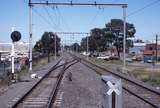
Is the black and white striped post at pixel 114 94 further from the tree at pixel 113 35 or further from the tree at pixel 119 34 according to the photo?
the tree at pixel 119 34

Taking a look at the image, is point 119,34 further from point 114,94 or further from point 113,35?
point 114,94

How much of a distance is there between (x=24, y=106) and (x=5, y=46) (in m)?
156

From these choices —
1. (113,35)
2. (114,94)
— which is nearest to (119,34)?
(113,35)

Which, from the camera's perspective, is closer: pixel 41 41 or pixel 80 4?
pixel 80 4

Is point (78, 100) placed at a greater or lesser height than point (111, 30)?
lesser

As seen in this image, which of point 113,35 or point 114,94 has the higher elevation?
point 113,35

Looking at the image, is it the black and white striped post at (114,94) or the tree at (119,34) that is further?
the tree at (119,34)

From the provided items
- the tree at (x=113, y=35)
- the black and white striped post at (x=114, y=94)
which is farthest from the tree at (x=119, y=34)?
the black and white striped post at (x=114, y=94)

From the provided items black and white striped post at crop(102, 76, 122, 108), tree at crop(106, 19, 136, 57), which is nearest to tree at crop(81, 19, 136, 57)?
tree at crop(106, 19, 136, 57)

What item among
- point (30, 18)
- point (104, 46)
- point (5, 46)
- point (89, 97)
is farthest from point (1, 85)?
point (5, 46)

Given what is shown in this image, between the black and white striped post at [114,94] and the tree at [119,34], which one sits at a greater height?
the tree at [119,34]

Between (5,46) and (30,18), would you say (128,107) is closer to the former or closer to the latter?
(30,18)

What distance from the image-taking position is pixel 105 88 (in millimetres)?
11273

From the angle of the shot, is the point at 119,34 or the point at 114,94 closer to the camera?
the point at 114,94
